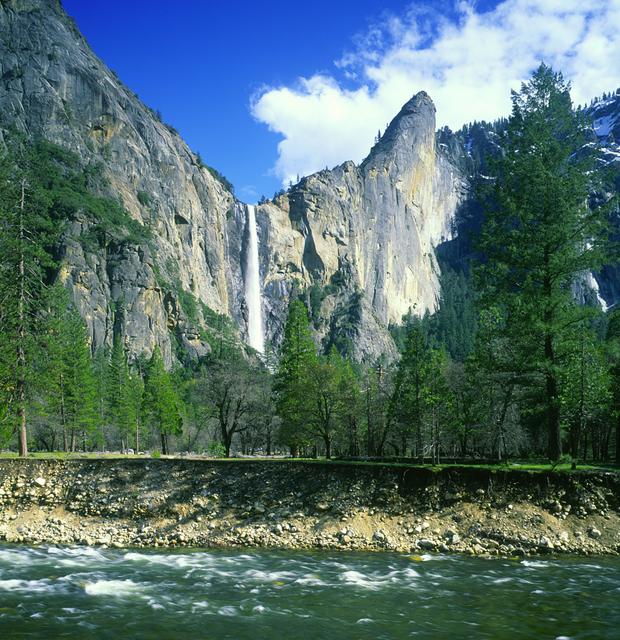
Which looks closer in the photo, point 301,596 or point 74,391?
point 301,596

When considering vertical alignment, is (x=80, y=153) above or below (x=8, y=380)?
above

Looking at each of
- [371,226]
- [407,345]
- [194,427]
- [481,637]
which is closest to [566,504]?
[481,637]

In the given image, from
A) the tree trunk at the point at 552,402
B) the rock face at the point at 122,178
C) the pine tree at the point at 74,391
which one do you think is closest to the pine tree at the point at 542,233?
the tree trunk at the point at 552,402

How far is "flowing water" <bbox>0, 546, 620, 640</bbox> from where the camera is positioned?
1109 centimetres

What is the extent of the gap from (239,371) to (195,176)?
119001 millimetres

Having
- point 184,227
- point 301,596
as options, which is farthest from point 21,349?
point 184,227

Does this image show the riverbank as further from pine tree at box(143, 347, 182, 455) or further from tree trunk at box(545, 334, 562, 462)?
pine tree at box(143, 347, 182, 455)

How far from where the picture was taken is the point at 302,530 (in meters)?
18.5

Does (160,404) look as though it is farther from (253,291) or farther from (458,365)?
(253,291)

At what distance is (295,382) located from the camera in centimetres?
4106

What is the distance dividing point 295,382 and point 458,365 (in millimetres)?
14960

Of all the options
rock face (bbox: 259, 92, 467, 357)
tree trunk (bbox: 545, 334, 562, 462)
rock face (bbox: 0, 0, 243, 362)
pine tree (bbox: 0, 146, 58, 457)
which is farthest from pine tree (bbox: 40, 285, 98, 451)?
rock face (bbox: 259, 92, 467, 357)

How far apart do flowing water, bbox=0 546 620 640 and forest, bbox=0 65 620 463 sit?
6.91 m

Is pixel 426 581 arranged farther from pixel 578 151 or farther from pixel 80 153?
pixel 80 153
